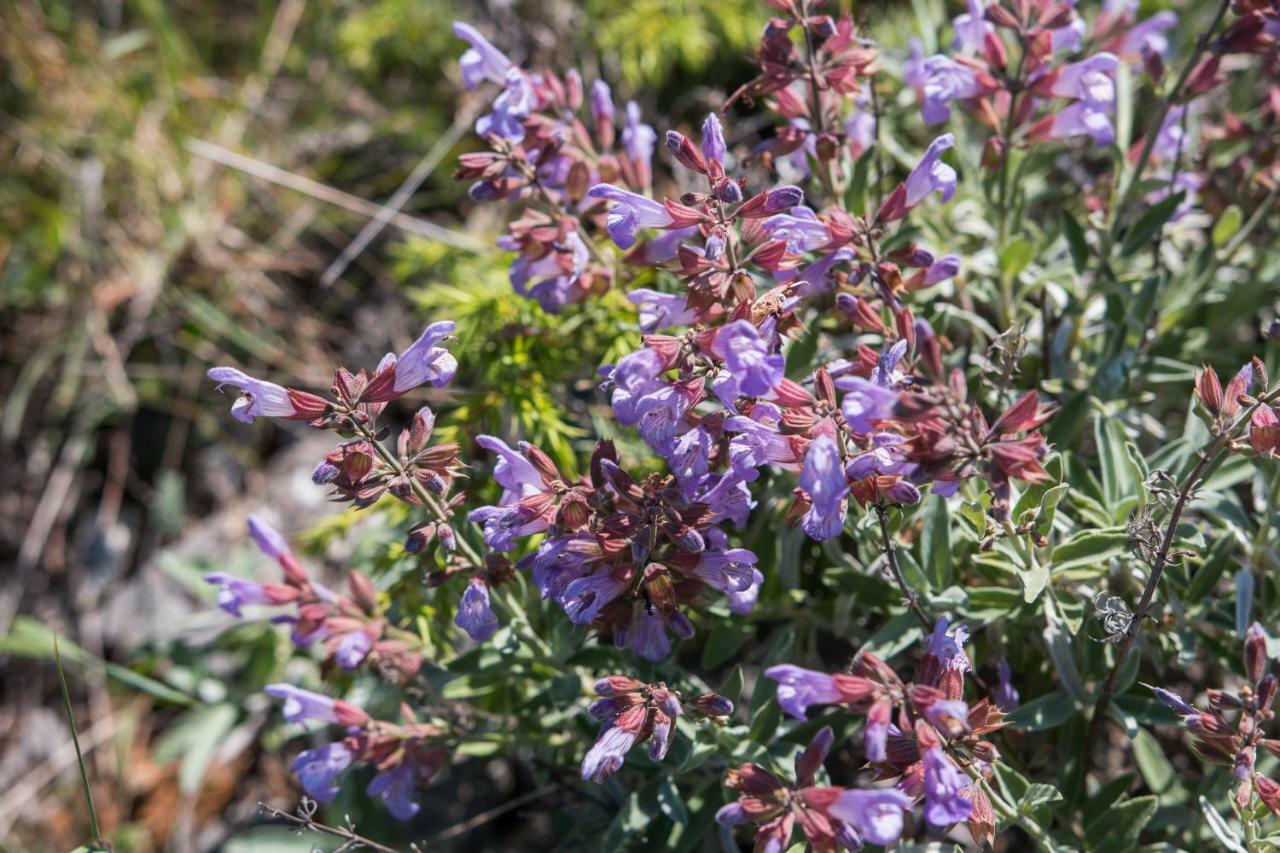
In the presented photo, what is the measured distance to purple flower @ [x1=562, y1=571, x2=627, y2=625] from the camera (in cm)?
190

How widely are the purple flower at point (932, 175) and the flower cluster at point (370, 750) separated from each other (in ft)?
4.94

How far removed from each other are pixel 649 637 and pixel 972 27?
1551 mm

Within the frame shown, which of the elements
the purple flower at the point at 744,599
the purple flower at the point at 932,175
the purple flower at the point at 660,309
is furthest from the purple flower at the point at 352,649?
the purple flower at the point at 932,175

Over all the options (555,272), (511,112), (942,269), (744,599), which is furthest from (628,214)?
(744,599)

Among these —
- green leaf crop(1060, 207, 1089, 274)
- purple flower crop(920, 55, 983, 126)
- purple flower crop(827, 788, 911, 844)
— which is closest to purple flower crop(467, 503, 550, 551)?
purple flower crop(827, 788, 911, 844)

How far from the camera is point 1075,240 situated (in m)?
2.58

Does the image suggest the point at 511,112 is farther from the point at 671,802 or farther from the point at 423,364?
the point at 671,802

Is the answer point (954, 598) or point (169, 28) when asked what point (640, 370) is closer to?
point (954, 598)

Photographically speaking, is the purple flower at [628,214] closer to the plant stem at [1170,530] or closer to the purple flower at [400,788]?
the plant stem at [1170,530]

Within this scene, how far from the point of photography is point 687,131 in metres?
4.03

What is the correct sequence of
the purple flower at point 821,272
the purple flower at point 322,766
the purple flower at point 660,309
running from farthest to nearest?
the purple flower at point 322,766, the purple flower at point 821,272, the purple flower at point 660,309

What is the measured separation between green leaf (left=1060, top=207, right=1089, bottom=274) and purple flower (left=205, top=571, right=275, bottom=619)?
204 centimetres

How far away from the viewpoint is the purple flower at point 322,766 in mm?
2342

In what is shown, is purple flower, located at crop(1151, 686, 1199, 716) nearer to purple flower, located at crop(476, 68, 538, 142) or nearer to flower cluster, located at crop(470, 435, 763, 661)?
flower cluster, located at crop(470, 435, 763, 661)
